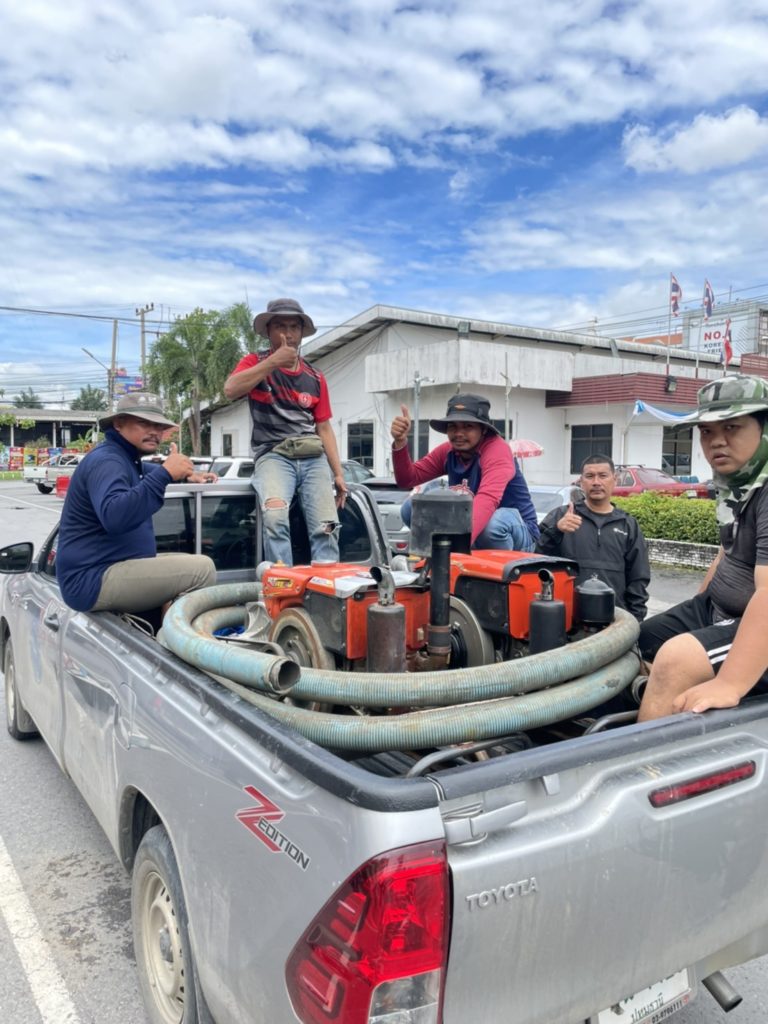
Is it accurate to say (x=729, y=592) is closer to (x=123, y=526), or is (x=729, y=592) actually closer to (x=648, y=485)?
(x=123, y=526)

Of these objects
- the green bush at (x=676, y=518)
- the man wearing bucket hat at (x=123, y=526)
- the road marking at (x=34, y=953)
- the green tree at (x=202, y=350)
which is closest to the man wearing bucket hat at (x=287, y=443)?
the man wearing bucket hat at (x=123, y=526)

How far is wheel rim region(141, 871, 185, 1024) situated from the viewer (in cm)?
233

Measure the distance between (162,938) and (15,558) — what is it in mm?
2533

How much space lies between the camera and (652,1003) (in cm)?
195

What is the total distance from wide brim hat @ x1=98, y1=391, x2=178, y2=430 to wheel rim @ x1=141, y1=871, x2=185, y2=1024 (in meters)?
1.99

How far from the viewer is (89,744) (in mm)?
3107

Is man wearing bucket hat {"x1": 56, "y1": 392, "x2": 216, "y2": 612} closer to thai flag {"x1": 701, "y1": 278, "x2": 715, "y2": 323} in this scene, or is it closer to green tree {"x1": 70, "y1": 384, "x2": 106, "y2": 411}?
thai flag {"x1": 701, "y1": 278, "x2": 715, "y2": 323}

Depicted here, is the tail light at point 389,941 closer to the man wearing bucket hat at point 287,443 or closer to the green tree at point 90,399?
the man wearing bucket hat at point 287,443

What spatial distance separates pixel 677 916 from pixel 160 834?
4.83ft

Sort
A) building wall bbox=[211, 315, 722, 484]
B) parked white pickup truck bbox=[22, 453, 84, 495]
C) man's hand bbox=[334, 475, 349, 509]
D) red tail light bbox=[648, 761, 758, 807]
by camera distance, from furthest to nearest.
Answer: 1. parked white pickup truck bbox=[22, 453, 84, 495]
2. building wall bbox=[211, 315, 722, 484]
3. man's hand bbox=[334, 475, 349, 509]
4. red tail light bbox=[648, 761, 758, 807]

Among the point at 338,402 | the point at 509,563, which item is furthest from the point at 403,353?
the point at 509,563

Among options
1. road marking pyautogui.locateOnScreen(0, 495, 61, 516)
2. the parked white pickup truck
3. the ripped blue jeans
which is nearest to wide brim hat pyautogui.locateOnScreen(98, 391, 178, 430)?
the ripped blue jeans

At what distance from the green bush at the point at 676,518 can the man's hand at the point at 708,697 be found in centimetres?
1124

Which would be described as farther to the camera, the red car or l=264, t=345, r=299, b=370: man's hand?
the red car
